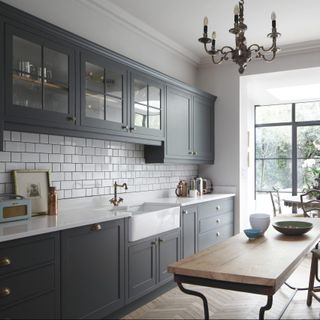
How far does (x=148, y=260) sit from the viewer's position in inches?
144

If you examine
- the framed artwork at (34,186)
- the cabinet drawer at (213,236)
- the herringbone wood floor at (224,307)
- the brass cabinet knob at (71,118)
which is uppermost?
the brass cabinet knob at (71,118)

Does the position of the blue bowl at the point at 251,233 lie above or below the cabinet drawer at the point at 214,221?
above

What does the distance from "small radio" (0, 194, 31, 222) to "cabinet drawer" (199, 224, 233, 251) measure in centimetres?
246

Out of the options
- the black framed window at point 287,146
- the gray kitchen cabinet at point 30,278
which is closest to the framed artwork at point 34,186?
the gray kitchen cabinet at point 30,278

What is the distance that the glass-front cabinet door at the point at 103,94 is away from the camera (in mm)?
3303

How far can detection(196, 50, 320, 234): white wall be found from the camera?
18.9ft

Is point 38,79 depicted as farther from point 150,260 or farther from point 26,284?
point 150,260

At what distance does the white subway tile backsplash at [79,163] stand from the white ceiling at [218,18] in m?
1.42

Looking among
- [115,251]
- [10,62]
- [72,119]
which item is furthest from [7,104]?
[115,251]

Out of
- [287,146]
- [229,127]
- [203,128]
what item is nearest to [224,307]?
[203,128]

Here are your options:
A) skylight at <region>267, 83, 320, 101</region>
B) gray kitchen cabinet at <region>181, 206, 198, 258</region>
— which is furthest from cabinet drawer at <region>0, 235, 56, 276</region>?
skylight at <region>267, 83, 320, 101</region>

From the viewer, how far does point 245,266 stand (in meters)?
2.09

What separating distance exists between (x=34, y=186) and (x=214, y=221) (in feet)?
8.65

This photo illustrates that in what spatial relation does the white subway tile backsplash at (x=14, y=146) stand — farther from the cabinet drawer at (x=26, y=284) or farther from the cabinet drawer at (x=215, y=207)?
the cabinet drawer at (x=215, y=207)
